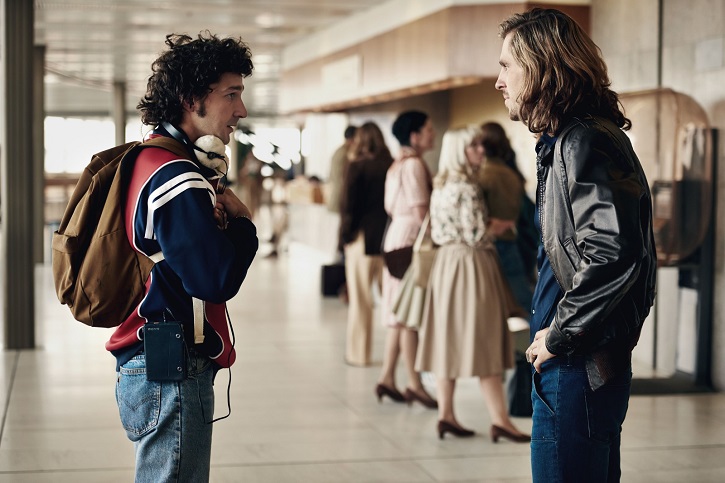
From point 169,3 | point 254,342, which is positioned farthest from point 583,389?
point 169,3

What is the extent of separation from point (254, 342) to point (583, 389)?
274 inches

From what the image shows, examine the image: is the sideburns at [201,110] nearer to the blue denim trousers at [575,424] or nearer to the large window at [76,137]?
the blue denim trousers at [575,424]

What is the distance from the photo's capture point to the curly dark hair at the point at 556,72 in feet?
8.02

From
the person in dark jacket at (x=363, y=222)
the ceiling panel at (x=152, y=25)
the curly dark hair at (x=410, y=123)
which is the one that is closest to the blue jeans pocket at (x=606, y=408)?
the curly dark hair at (x=410, y=123)

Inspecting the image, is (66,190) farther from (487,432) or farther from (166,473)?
(166,473)

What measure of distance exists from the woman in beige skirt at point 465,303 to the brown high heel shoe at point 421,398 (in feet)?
2.43

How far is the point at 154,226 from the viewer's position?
2445 millimetres

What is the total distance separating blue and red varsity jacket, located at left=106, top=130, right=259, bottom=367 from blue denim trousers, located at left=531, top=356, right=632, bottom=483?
81 cm

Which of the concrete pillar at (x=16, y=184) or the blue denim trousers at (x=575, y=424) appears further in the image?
the concrete pillar at (x=16, y=184)

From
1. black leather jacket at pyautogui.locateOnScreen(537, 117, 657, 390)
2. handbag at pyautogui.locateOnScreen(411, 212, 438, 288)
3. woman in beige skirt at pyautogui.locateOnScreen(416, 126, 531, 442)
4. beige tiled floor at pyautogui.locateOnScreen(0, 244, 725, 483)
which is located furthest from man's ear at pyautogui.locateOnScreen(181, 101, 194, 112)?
handbag at pyautogui.locateOnScreen(411, 212, 438, 288)

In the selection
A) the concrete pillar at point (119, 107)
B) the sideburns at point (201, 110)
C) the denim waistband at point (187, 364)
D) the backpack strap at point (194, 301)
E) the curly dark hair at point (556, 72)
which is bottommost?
the denim waistband at point (187, 364)

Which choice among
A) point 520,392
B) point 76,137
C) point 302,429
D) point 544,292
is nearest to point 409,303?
point 520,392

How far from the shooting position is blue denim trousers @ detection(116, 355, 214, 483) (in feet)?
8.39

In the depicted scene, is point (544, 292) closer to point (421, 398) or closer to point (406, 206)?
point (421, 398)
